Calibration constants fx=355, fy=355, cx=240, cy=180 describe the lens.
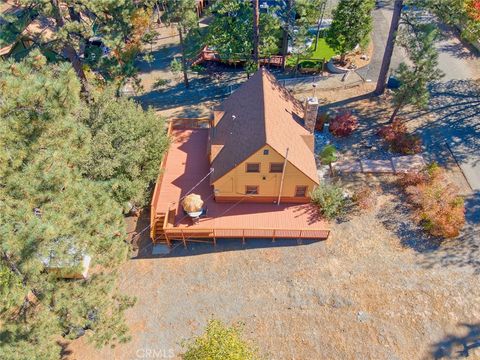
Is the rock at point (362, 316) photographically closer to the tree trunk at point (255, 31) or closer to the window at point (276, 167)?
the window at point (276, 167)

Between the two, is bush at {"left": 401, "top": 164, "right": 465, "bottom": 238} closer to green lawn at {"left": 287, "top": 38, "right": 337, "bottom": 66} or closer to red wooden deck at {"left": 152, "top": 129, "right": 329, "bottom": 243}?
red wooden deck at {"left": 152, "top": 129, "right": 329, "bottom": 243}

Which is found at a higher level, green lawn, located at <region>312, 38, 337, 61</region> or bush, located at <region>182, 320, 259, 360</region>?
green lawn, located at <region>312, 38, 337, 61</region>

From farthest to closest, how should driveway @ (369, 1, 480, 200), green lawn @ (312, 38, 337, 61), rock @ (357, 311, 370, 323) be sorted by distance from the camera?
green lawn @ (312, 38, 337, 61), driveway @ (369, 1, 480, 200), rock @ (357, 311, 370, 323)

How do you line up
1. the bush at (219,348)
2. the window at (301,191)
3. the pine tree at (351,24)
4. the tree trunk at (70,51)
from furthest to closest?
the pine tree at (351,24)
the window at (301,191)
the tree trunk at (70,51)
the bush at (219,348)

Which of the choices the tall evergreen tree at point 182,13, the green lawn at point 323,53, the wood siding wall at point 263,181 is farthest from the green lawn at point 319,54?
the wood siding wall at point 263,181

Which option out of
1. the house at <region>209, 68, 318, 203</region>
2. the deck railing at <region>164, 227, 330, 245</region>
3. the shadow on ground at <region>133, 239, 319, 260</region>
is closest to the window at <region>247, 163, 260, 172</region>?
the house at <region>209, 68, 318, 203</region>

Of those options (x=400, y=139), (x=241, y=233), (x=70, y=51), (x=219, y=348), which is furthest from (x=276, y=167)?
(x=70, y=51)
